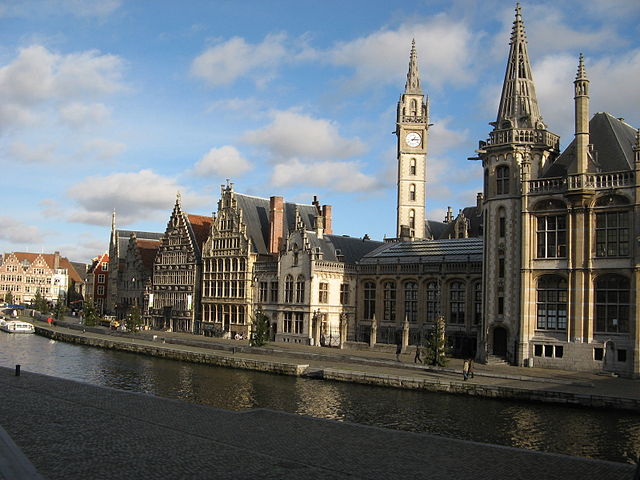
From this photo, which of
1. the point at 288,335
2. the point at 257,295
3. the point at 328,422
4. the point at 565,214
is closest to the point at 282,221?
the point at 257,295

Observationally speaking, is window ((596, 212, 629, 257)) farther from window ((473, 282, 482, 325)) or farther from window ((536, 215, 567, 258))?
window ((473, 282, 482, 325))

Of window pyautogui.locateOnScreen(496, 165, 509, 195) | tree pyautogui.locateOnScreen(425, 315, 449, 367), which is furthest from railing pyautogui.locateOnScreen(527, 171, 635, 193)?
tree pyautogui.locateOnScreen(425, 315, 449, 367)

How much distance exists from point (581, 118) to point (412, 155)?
41825 mm

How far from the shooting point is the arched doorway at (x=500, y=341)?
49.9 m

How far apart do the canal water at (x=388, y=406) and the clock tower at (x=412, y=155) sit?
42.1 meters

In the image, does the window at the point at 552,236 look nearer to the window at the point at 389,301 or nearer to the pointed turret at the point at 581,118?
the pointed turret at the point at 581,118

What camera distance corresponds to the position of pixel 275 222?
76688mm

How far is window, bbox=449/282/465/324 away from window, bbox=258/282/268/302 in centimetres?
2217

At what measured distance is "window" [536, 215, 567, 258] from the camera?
46.5 meters

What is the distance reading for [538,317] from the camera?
47.4 m

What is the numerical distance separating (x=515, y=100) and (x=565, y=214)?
36.0 feet

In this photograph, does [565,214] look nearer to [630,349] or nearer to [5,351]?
[630,349]

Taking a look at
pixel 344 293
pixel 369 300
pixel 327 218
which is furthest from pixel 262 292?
pixel 327 218

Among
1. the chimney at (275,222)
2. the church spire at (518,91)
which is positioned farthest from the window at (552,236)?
the chimney at (275,222)
